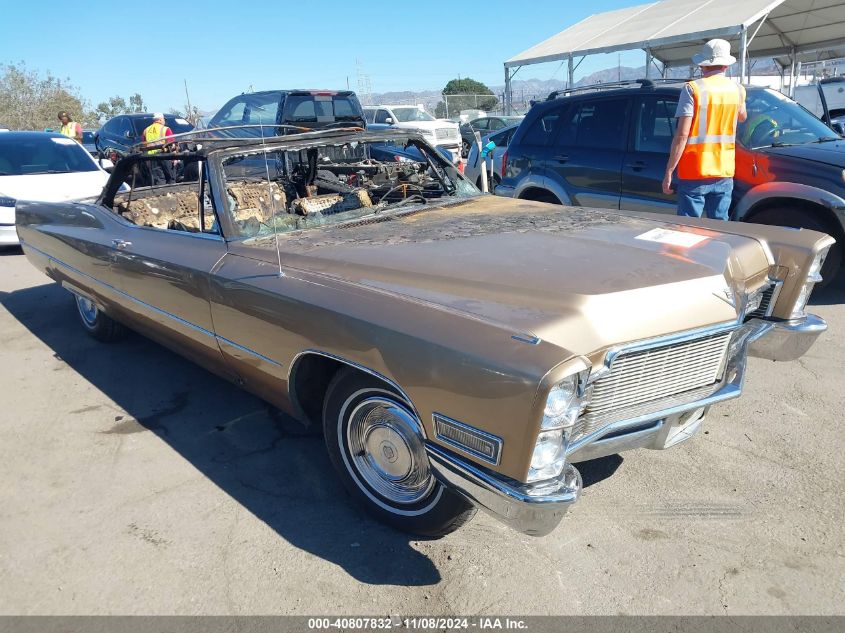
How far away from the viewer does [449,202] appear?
4.11m

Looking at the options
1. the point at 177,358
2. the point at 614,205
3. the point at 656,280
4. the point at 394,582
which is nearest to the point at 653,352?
the point at 656,280

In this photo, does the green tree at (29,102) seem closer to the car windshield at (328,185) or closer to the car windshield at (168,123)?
the car windshield at (168,123)

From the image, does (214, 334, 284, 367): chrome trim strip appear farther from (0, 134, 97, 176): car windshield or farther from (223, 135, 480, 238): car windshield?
(0, 134, 97, 176): car windshield

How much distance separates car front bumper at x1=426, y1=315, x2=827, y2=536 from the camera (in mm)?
2059

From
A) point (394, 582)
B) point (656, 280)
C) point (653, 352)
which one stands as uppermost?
point (656, 280)

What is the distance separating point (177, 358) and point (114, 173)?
1408mm

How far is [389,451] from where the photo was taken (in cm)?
269

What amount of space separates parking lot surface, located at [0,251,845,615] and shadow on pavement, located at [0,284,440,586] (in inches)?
0.5

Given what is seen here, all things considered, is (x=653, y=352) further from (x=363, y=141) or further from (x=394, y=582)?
(x=363, y=141)

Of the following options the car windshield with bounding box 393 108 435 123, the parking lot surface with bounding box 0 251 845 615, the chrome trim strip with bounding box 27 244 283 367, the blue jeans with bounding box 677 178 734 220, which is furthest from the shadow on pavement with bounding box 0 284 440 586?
the car windshield with bounding box 393 108 435 123

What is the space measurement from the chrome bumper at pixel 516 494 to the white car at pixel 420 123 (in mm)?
15721

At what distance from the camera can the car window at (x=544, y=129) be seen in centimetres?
671

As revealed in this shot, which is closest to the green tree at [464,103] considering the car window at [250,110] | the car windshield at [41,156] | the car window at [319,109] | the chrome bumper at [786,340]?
the car window at [319,109]

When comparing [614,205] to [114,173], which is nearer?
[114,173]
